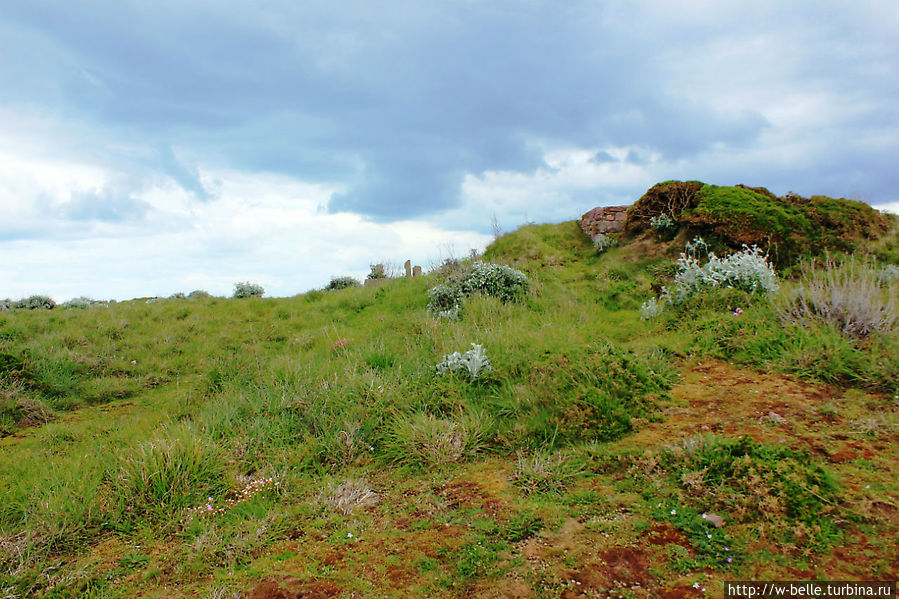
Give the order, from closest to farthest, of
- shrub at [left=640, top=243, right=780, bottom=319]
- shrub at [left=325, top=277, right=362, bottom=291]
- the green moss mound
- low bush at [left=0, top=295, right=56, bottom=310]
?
Answer: shrub at [left=640, top=243, right=780, bottom=319]
the green moss mound
low bush at [left=0, top=295, right=56, bottom=310]
shrub at [left=325, top=277, right=362, bottom=291]

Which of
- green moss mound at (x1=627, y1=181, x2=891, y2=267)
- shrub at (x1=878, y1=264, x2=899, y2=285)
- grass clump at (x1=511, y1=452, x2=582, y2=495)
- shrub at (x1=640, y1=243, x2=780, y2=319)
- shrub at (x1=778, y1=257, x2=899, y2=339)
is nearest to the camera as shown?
grass clump at (x1=511, y1=452, x2=582, y2=495)

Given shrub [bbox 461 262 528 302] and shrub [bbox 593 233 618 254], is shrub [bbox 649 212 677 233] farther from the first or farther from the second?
shrub [bbox 461 262 528 302]

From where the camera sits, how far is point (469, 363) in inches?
233

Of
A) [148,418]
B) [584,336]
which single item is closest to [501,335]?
[584,336]

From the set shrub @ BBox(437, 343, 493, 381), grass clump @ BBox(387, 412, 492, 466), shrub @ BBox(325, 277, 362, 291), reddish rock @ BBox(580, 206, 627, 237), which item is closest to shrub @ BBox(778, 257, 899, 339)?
shrub @ BBox(437, 343, 493, 381)

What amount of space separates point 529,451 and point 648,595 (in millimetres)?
2064

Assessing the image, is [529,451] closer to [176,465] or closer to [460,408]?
[460,408]

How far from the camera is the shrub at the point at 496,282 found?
10.7m

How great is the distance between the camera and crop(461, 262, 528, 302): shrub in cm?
1070

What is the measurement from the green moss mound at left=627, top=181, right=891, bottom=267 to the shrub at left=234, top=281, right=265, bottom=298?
46.5 feet

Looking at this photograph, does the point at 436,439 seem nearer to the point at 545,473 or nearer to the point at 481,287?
the point at 545,473

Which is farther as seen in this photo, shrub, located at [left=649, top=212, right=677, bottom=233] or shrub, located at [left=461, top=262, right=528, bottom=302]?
shrub, located at [left=649, top=212, right=677, bottom=233]

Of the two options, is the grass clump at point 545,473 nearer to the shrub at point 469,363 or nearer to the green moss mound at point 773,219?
the shrub at point 469,363

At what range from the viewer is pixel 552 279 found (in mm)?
11867
